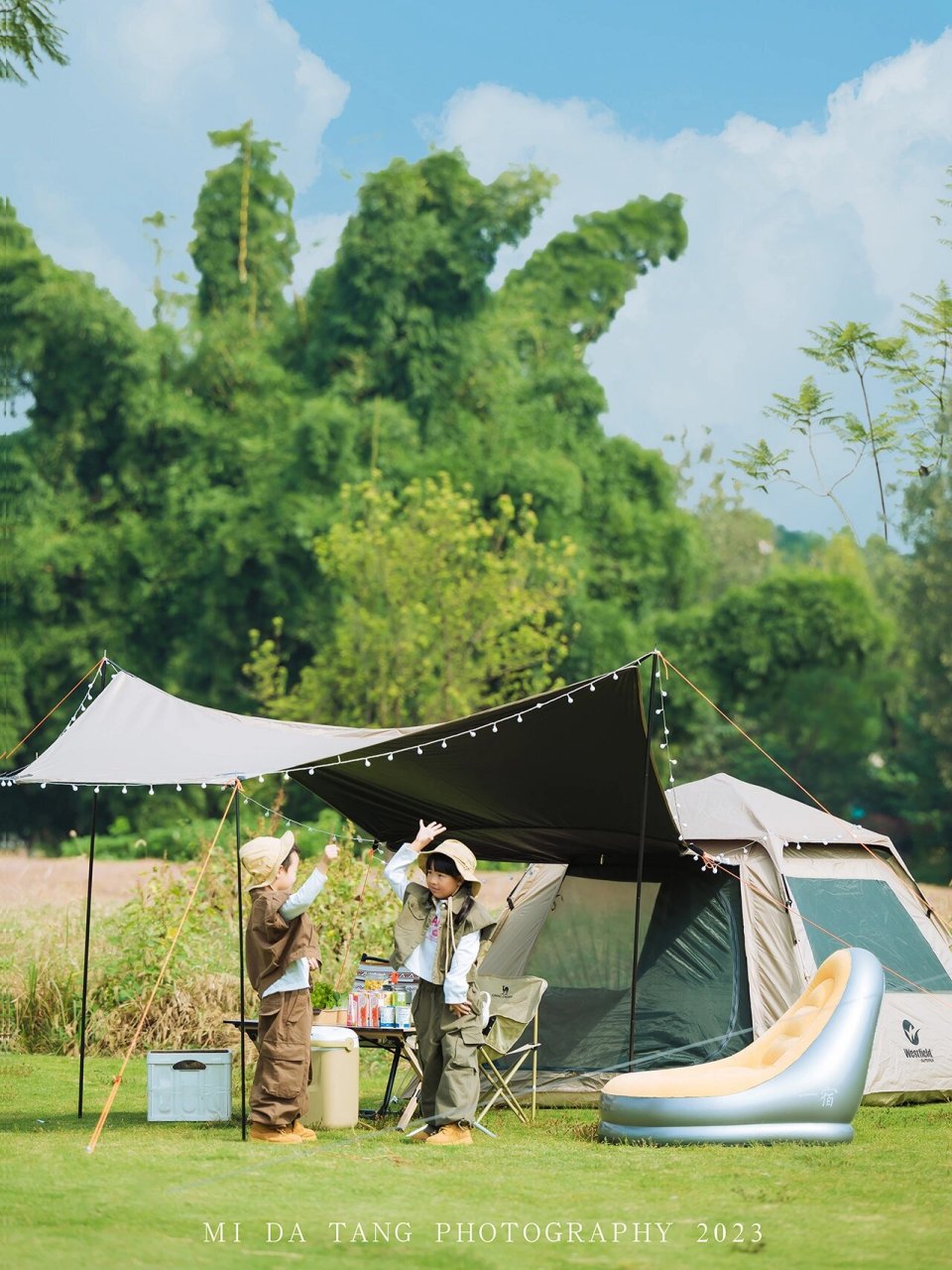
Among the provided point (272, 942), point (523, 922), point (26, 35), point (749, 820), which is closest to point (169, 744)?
point (272, 942)

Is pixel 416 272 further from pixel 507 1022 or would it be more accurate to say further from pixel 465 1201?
pixel 465 1201

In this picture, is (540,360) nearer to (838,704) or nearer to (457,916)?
(838,704)

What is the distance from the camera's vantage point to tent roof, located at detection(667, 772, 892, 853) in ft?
24.3

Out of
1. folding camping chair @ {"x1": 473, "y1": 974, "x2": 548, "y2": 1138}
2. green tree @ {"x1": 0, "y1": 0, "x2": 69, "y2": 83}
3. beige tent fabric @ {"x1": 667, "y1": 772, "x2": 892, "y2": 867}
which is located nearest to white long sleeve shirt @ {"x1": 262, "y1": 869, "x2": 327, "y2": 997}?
folding camping chair @ {"x1": 473, "y1": 974, "x2": 548, "y2": 1138}

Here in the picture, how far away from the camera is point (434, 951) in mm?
5910

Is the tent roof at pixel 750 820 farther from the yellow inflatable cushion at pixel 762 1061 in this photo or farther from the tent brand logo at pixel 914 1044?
the yellow inflatable cushion at pixel 762 1061

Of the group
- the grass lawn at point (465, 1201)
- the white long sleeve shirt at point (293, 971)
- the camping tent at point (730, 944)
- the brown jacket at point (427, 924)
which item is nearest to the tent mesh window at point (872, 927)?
the camping tent at point (730, 944)

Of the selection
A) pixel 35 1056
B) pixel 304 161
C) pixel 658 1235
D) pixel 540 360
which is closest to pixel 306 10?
pixel 304 161

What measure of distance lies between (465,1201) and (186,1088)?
6.67 feet

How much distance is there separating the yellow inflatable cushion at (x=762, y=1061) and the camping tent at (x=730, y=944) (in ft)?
3.08

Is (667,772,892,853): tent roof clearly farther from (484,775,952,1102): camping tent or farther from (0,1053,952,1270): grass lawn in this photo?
(0,1053,952,1270): grass lawn

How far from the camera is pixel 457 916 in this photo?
5926mm

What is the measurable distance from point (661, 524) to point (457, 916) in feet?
64.0

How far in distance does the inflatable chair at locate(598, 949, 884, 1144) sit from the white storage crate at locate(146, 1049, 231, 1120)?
1.51m
